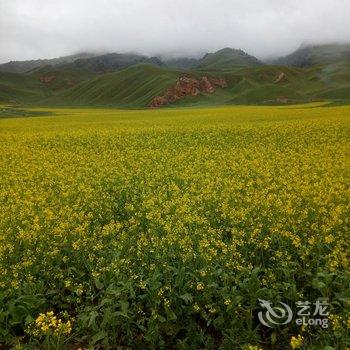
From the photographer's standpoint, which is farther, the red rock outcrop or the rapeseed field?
the red rock outcrop

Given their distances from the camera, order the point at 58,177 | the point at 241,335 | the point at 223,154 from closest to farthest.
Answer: the point at 241,335, the point at 58,177, the point at 223,154

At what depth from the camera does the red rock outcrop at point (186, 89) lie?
16650cm

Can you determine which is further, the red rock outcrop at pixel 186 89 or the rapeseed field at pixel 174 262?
the red rock outcrop at pixel 186 89

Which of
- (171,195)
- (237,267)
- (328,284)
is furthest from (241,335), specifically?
(171,195)

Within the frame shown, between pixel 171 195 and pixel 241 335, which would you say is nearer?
pixel 241 335

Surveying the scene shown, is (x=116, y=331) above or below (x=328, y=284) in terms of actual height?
below

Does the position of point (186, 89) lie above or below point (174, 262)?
above

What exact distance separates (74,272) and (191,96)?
16355 centimetres

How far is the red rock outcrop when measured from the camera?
546ft

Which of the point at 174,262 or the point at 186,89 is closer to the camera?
the point at 174,262

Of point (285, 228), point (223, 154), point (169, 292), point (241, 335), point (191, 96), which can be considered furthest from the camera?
point (191, 96)

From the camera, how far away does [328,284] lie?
713 centimetres

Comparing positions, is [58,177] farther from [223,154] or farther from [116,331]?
[116,331]

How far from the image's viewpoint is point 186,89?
172500 millimetres
